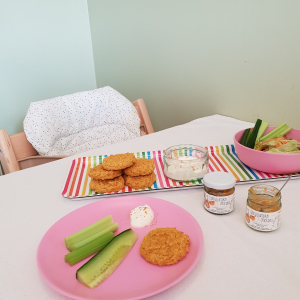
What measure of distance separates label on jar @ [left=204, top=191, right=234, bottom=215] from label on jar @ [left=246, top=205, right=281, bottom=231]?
56 millimetres

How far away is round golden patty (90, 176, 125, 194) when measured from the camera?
754mm

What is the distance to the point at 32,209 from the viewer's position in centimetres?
73

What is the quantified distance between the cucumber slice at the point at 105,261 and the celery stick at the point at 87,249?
15mm

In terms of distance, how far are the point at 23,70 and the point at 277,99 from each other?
187 cm

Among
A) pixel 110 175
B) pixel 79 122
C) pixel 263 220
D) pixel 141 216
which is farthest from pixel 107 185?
pixel 79 122

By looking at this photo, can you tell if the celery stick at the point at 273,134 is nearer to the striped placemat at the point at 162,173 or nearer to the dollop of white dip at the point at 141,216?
the striped placemat at the point at 162,173

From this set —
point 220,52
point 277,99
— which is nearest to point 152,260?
point 277,99

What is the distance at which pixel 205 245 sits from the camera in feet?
1.87

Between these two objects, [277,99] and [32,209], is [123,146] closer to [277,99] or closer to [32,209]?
[32,209]

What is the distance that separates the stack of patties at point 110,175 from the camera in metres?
0.75

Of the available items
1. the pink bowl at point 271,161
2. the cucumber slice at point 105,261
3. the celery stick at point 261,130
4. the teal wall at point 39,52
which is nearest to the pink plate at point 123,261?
the cucumber slice at point 105,261

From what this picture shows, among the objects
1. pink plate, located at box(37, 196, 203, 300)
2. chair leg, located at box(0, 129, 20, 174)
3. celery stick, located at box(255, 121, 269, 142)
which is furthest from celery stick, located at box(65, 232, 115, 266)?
chair leg, located at box(0, 129, 20, 174)

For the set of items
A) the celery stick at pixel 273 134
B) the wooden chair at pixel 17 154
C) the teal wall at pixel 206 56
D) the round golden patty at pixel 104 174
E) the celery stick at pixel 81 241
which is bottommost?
the wooden chair at pixel 17 154

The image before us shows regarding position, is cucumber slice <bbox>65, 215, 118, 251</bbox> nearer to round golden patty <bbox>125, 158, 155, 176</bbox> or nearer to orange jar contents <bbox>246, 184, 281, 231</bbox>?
round golden patty <bbox>125, 158, 155, 176</bbox>
